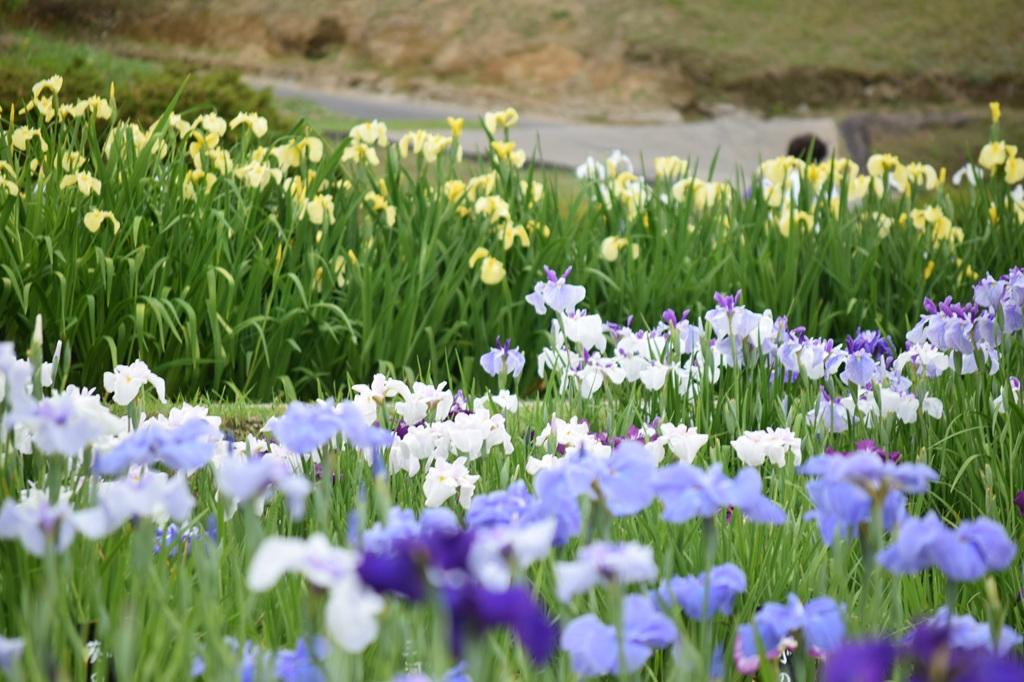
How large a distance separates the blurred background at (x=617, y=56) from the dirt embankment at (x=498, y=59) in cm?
2

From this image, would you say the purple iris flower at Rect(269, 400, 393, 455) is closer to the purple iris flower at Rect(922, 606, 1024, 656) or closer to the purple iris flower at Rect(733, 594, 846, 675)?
the purple iris flower at Rect(733, 594, 846, 675)

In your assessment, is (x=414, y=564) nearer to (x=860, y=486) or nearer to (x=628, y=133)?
(x=860, y=486)

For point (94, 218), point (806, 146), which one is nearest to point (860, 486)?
point (94, 218)

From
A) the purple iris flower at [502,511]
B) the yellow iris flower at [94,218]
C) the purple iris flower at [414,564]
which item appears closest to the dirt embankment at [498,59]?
the yellow iris flower at [94,218]

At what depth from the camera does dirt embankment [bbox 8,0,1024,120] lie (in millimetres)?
15922

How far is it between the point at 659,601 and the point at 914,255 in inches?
143

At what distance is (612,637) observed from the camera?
1060mm

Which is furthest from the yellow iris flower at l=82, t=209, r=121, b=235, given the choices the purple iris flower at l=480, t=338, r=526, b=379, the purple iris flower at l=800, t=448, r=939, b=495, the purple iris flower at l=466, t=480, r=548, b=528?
the purple iris flower at l=800, t=448, r=939, b=495

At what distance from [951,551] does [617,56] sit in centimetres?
1627

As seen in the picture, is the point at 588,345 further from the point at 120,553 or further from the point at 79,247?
the point at 79,247

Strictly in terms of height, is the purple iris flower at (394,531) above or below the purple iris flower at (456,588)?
below

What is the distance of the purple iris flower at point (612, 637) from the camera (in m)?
1.04

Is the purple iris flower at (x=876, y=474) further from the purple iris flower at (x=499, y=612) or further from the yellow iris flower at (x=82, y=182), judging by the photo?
the yellow iris flower at (x=82, y=182)

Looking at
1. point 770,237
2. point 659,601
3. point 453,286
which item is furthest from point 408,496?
point 770,237
